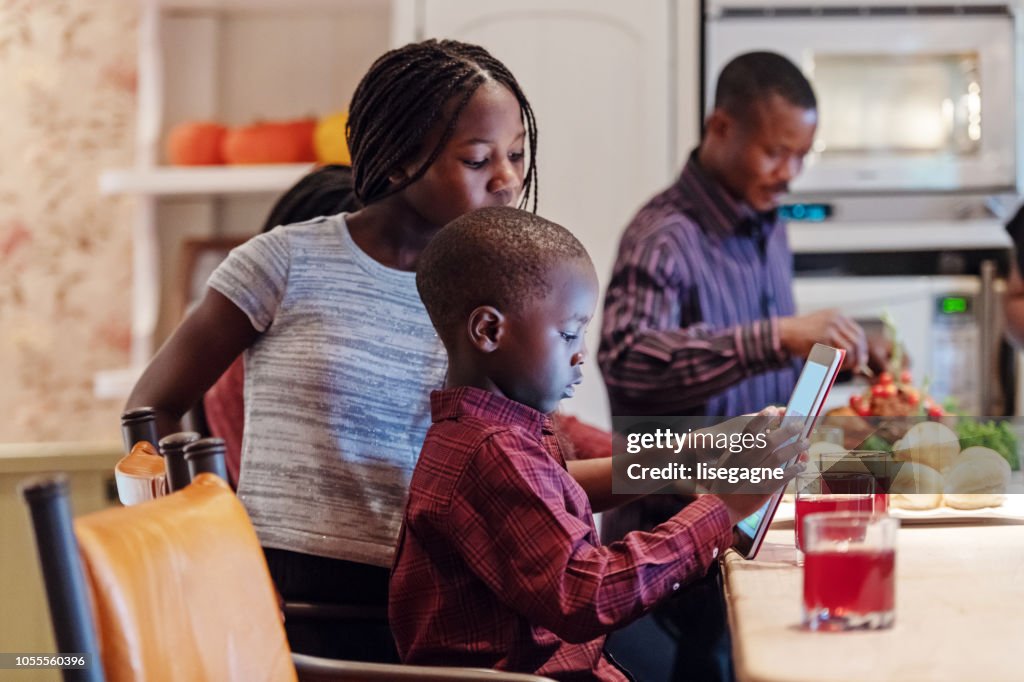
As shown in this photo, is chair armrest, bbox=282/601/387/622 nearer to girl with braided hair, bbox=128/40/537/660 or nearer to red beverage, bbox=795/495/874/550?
girl with braided hair, bbox=128/40/537/660

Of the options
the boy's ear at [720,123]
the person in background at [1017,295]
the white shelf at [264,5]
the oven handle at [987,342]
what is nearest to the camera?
the boy's ear at [720,123]

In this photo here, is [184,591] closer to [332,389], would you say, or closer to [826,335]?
[332,389]

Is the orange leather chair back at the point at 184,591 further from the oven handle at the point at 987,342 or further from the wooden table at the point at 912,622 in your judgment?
the oven handle at the point at 987,342

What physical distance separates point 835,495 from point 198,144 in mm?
2442

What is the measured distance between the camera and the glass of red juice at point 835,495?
1.17 meters

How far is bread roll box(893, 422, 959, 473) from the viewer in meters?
1.41

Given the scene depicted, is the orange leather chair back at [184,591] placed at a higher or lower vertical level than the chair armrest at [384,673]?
higher

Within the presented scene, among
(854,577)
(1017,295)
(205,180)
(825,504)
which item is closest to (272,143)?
(205,180)

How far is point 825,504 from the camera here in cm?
117

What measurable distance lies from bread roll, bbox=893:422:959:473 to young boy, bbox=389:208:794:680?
42 cm

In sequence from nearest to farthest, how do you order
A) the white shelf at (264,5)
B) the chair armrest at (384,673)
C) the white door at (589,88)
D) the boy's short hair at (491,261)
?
the chair armrest at (384,673) → the boy's short hair at (491,261) → the white door at (589,88) → the white shelf at (264,5)

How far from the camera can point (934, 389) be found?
285 cm

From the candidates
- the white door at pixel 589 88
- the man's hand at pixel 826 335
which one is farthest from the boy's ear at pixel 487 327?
the white door at pixel 589 88

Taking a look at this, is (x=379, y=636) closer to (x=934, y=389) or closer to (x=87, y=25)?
(x=934, y=389)
